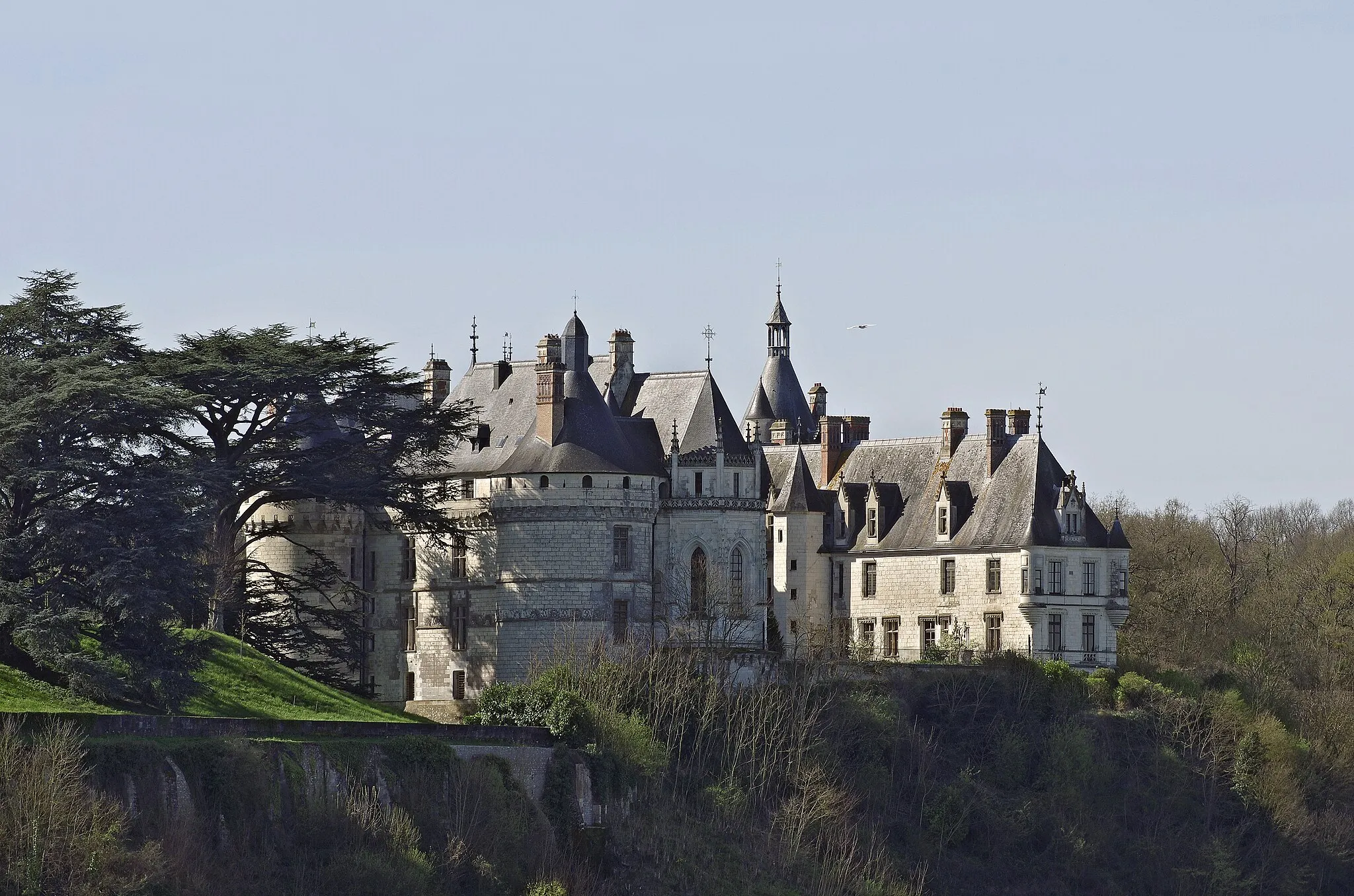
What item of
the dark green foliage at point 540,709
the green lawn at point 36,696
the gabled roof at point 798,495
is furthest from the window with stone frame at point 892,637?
the green lawn at point 36,696

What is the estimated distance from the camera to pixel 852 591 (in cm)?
7044

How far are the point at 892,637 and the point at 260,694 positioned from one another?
59.4ft

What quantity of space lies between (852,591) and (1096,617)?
21.6ft

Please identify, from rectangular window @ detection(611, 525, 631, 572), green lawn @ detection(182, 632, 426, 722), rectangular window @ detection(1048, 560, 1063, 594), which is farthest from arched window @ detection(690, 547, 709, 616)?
rectangular window @ detection(1048, 560, 1063, 594)

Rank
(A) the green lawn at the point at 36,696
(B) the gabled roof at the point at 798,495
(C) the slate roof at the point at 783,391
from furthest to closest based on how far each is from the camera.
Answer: (C) the slate roof at the point at 783,391 → (B) the gabled roof at the point at 798,495 → (A) the green lawn at the point at 36,696

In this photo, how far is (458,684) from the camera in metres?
65.0

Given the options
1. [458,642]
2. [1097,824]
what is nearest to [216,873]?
[458,642]

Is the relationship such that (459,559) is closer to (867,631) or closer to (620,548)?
(620,548)

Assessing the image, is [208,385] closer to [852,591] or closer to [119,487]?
[119,487]

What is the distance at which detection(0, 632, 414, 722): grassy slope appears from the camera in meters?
55.9

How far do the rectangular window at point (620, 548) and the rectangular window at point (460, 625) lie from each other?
3.85 m

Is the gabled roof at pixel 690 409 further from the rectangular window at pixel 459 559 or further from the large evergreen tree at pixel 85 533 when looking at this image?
the large evergreen tree at pixel 85 533

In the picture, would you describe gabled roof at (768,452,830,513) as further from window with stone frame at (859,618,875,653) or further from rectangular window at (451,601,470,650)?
rectangular window at (451,601,470,650)

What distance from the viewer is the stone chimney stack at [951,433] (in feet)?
232
